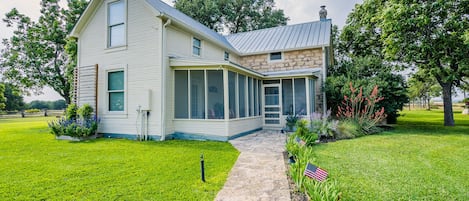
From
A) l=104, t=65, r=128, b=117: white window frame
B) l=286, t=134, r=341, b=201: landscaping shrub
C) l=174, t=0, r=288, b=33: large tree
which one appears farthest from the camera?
l=174, t=0, r=288, b=33: large tree

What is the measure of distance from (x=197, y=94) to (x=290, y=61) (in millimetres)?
6714

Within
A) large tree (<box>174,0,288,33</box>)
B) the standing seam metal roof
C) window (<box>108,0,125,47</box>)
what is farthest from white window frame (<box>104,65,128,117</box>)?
large tree (<box>174,0,288,33</box>)

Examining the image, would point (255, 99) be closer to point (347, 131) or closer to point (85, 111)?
point (347, 131)

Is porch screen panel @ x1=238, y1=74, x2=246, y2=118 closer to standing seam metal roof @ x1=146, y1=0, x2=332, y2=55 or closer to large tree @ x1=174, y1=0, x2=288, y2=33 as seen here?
standing seam metal roof @ x1=146, y1=0, x2=332, y2=55

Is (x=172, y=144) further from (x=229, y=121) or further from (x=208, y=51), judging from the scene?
(x=208, y=51)

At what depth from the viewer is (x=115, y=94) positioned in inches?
344

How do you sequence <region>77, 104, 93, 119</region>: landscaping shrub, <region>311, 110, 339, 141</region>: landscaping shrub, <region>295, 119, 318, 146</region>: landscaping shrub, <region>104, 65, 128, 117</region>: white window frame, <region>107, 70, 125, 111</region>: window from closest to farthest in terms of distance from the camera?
<region>295, 119, 318, 146</region>: landscaping shrub < <region>311, 110, 339, 141</region>: landscaping shrub < <region>104, 65, 128, 117</region>: white window frame < <region>77, 104, 93, 119</region>: landscaping shrub < <region>107, 70, 125, 111</region>: window

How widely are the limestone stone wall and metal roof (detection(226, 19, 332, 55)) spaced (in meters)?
0.37

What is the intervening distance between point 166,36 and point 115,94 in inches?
121

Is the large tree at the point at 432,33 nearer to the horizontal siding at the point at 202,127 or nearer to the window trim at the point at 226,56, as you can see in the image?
the window trim at the point at 226,56

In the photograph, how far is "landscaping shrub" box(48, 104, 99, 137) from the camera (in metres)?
7.88

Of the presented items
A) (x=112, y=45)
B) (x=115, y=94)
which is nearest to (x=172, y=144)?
(x=115, y=94)

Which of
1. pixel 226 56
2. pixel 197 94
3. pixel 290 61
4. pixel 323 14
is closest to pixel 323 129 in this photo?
pixel 197 94

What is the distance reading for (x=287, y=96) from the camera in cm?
1062
